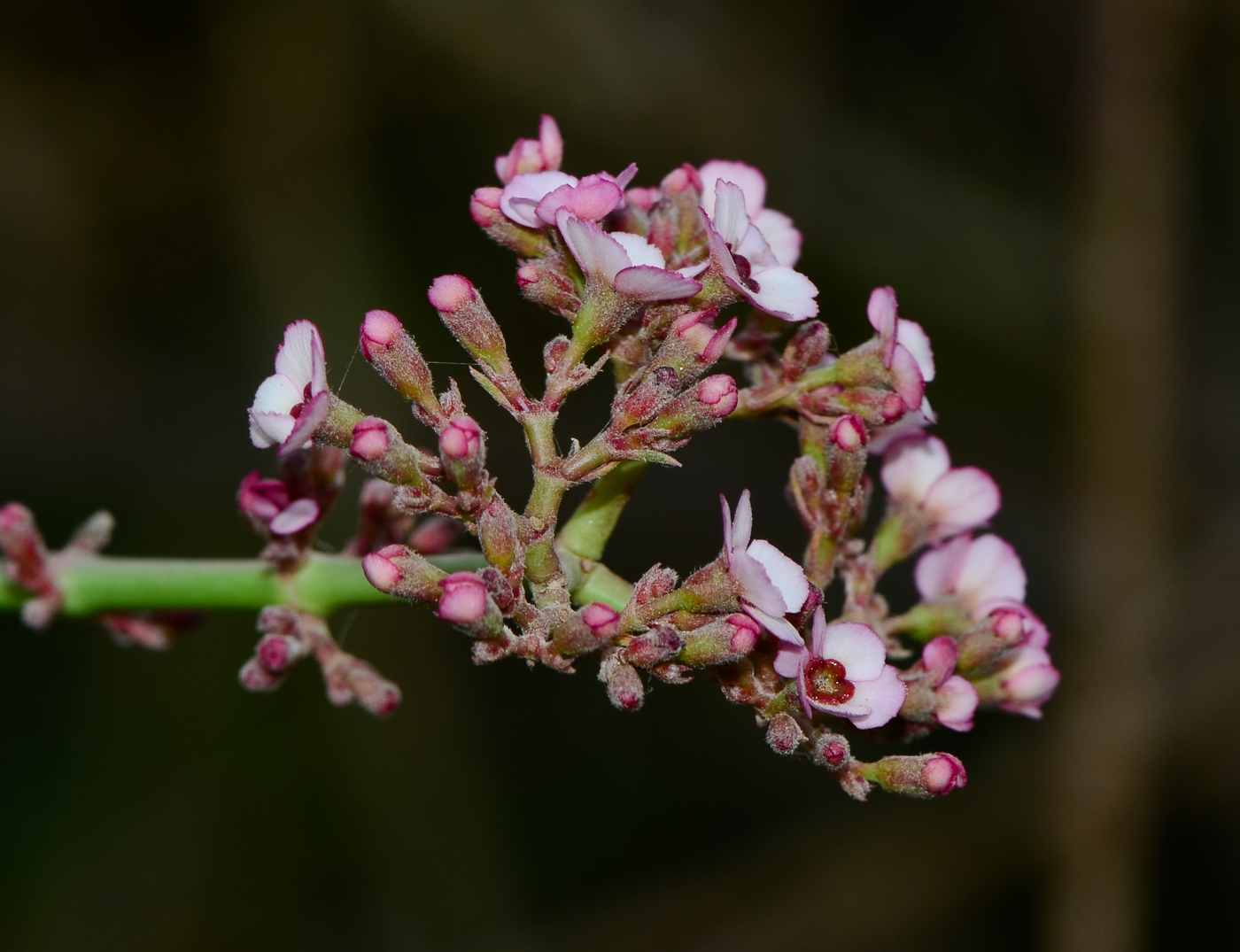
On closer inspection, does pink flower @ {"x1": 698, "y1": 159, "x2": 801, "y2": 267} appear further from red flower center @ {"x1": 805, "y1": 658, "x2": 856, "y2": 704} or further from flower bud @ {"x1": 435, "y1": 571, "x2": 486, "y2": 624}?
flower bud @ {"x1": 435, "y1": 571, "x2": 486, "y2": 624}

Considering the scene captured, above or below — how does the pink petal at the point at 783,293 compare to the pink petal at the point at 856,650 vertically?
above

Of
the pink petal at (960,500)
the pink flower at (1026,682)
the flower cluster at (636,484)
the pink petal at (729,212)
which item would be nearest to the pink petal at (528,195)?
the flower cluster at (636,484)

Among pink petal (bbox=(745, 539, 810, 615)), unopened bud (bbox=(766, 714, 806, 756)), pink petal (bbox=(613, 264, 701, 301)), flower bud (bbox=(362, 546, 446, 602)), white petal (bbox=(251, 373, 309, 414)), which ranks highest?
white petal (bbox=(251, 373, 309, 414))

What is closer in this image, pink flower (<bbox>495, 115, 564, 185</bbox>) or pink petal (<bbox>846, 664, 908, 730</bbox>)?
pink petal (<bbox>846, 664, 908, 730</bbox>)

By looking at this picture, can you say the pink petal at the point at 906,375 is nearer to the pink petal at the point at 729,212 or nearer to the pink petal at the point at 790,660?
the pink petal at the point at 729,212

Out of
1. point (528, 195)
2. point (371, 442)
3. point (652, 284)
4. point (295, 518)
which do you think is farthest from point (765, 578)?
point (295, 518)

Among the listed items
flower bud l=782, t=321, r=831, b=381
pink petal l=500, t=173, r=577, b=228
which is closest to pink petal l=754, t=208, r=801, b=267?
flower bud l=782, t=321, r=831, b=381

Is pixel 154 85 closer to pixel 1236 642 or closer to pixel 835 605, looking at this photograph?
pixel 835 605
